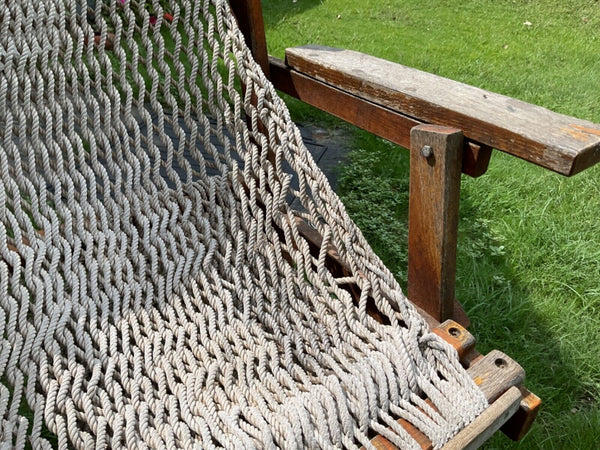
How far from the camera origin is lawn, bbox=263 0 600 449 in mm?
1919

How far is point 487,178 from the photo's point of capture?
2.89 meters

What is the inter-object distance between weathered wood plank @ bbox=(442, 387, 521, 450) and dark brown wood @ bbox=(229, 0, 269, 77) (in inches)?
39.5

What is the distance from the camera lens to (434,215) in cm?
129

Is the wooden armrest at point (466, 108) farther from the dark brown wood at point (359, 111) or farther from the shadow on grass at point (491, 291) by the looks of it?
the shadow on grass at point (491, 291)

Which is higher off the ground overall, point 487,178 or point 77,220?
point 77,220

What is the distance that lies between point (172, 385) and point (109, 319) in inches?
9.0

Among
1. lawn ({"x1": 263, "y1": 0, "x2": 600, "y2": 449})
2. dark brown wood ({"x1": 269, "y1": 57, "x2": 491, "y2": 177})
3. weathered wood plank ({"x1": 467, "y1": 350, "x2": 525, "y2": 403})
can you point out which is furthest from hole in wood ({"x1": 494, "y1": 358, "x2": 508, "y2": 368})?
lawn ({"x1": 263, "y1": 0, "x2": 600, "y2": 449})

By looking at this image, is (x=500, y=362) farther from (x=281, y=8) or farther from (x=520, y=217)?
(x=281, y=8)

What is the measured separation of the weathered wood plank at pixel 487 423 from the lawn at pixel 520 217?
0.59m

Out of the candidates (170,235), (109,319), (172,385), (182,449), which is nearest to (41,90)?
(170,235)

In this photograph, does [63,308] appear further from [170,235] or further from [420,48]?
[420,48]

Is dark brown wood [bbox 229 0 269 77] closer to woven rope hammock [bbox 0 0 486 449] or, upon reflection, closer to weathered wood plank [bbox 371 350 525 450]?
woven rope hammock [bbox 0 0 486 449]

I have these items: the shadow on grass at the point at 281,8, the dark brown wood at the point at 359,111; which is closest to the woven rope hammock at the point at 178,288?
the dark brown wood at the point at 359,111

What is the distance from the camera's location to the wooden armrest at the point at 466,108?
1112 millimetres
